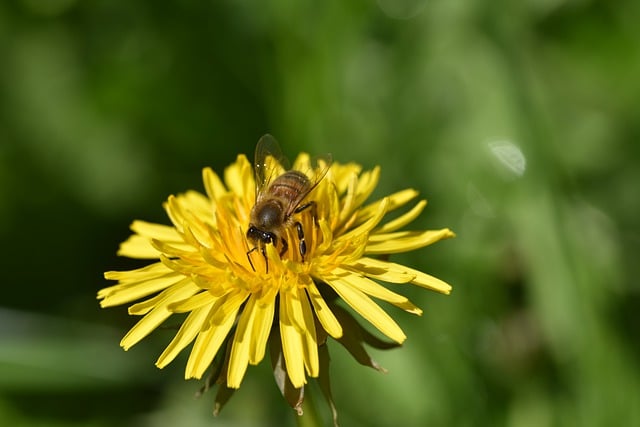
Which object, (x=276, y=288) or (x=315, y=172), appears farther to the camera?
(x=315, y=172)

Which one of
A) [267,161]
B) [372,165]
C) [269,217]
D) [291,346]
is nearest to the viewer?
[291,346]

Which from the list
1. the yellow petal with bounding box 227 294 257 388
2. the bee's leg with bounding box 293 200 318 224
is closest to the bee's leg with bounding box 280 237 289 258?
the bee's leg with bounding box 293 200 318 224

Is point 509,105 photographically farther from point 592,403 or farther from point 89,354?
point 89,354

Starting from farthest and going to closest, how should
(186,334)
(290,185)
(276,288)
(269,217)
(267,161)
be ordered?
(267,161) < (290,185) < (269,217) < (276,288) < (186,334)

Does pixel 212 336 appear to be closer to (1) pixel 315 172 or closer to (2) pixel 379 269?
(2) pixel 379 269

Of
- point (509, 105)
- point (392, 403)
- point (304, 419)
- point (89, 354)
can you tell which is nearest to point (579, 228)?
point (509, 105)

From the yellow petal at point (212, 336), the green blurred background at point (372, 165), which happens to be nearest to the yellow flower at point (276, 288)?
the yellow petal at point (212, 336)

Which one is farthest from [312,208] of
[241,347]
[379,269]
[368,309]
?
[241,347]

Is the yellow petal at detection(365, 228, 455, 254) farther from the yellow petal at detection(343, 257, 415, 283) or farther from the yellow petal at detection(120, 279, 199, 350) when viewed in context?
the yellow petal at detection(120, 279, 199, 350)
